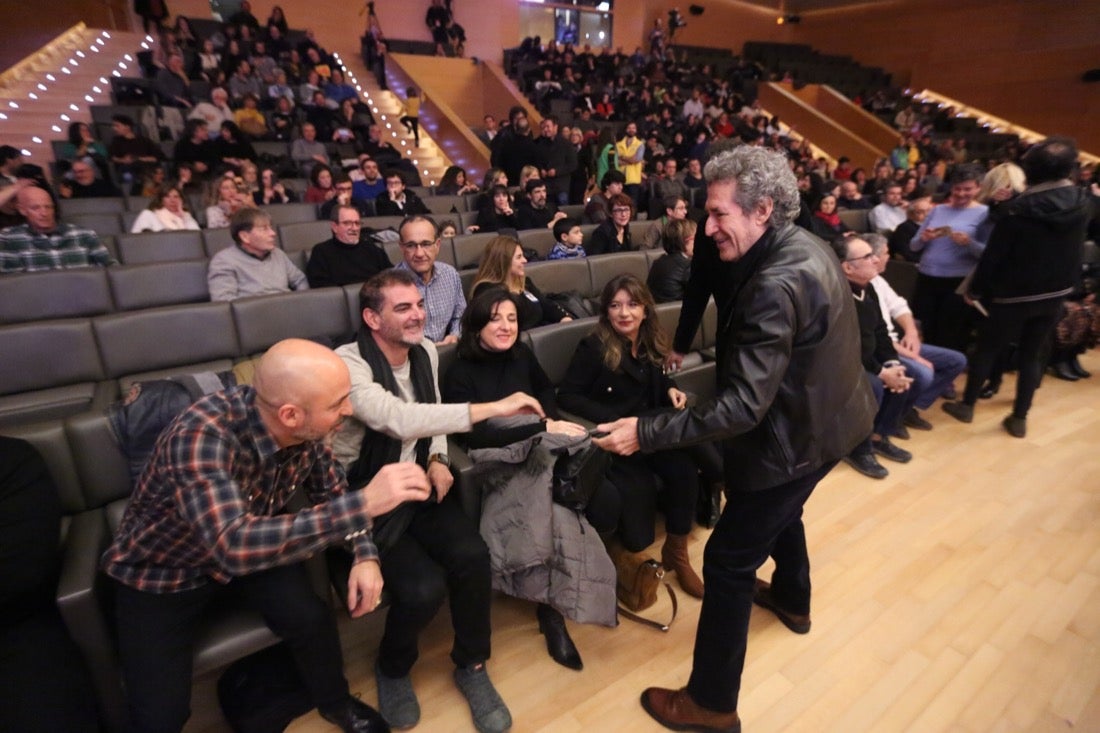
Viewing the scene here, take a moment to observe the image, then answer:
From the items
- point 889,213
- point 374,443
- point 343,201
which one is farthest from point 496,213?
point 889,213

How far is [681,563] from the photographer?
6.47ft

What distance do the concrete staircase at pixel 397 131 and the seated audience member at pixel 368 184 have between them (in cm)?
351

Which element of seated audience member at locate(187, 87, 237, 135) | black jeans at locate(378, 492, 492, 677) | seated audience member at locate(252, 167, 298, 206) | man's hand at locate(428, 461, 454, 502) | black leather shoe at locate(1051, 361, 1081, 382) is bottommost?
black leather shoe at locate(1051, 361, 1081, 382)

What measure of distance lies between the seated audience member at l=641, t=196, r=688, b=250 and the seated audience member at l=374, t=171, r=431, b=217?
1996 millimetres

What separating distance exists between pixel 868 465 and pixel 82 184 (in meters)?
6.23

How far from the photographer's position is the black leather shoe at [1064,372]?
3.78 meters

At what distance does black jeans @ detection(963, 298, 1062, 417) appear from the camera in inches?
111

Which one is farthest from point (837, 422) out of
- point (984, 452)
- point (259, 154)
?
point (259, 154)

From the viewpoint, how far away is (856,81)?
560 inches

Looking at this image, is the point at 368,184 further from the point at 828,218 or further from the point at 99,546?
the point at 99,546

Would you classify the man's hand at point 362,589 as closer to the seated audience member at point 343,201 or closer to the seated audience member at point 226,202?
the seated audience member at point 343,201

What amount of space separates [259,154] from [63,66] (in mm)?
4079

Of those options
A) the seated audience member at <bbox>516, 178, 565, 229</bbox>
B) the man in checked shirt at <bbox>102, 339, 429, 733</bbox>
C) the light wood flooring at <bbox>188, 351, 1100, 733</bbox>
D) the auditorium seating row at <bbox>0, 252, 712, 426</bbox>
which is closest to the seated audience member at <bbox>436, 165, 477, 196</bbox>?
the seated audience member at <bbox>516, 178, 565, 229</bbox>

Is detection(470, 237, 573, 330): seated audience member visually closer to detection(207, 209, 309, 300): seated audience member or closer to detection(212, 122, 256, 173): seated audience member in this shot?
detection(207, 209, 309, 300): seated audience member
